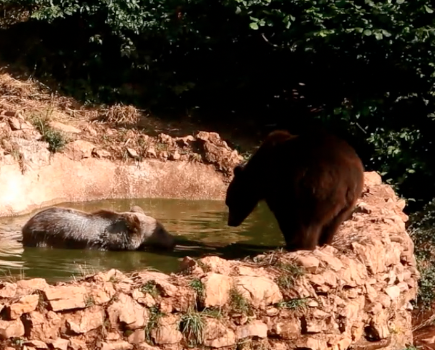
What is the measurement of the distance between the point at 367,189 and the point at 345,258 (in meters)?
3.20

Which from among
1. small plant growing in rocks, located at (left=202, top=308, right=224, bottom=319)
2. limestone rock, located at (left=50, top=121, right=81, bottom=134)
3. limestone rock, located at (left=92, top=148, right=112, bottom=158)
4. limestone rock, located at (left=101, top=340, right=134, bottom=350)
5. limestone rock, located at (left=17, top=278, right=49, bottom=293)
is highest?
limestone rock, located at (left=50, top=121, right=81, bottom=134)

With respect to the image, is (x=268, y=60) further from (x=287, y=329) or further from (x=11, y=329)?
(x=11, y=329)

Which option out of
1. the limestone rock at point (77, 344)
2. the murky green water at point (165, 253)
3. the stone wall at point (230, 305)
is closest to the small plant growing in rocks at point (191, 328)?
the stone wall at point (230, 305)

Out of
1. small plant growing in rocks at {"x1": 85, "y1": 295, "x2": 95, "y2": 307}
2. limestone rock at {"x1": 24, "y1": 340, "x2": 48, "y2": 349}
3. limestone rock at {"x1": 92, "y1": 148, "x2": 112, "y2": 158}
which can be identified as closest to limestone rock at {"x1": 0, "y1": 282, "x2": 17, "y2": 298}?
limestone rock at {"x1": 24, "y1": 340, "x2": 48, "y2": 349}

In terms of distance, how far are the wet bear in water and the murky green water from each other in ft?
0.40

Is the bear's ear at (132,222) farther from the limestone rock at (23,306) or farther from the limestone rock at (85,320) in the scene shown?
the limestone rock at (23,306)

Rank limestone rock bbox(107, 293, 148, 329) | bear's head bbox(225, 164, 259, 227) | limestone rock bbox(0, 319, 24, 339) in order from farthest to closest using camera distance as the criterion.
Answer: bear's head bbox(225, 164, 259, 227), limestone rock bbox(107, 293, 148, 329), limestone rock bbox(0, 319, 24, 339)

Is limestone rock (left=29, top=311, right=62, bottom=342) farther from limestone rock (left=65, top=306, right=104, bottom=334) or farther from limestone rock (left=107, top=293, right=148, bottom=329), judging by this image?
limestone rock (left=107, top=293, right=148, bottom=329)

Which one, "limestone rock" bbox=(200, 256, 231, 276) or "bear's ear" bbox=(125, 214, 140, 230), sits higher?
"bear's ear" bbox=(125, 214, 140, 230)

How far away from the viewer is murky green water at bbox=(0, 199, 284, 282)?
9523mm

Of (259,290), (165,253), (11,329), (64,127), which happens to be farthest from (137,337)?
(64,127)

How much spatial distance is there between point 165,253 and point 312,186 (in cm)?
199

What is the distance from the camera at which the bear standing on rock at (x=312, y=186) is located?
9.43m

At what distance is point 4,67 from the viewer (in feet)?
60.5
